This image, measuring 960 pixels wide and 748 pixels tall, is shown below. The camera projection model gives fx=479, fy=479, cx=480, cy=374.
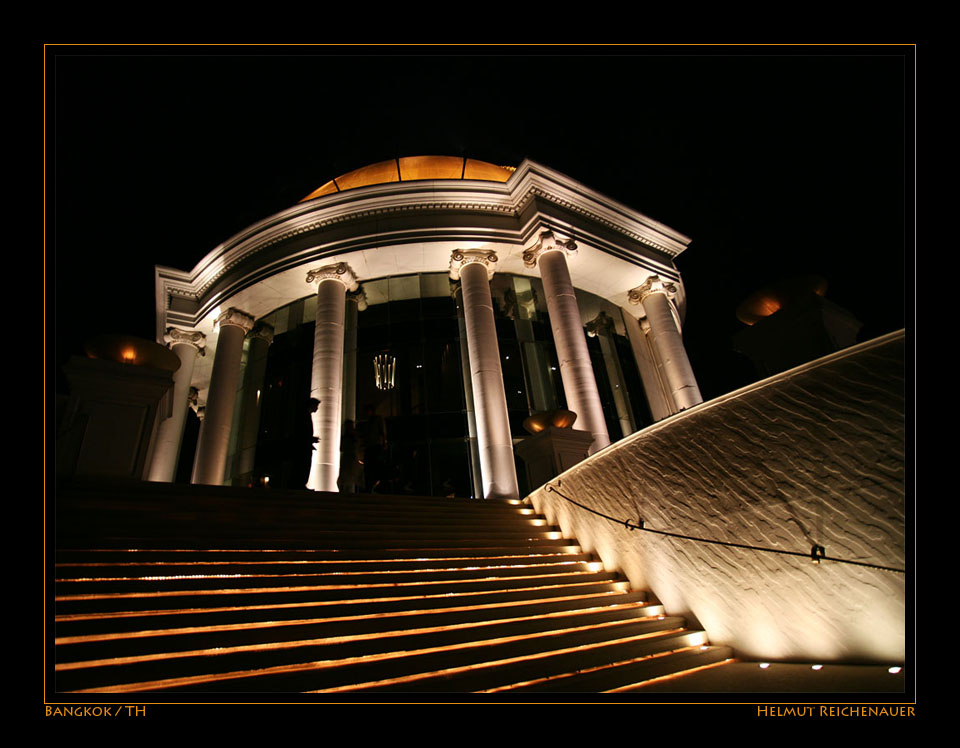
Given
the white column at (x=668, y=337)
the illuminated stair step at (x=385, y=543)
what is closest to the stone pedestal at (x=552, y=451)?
the illuminated stair step at (x=385, y=543)

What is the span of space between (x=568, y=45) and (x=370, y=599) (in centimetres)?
545

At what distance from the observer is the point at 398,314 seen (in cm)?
1858

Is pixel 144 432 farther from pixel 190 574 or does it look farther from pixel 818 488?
pixel 818 488

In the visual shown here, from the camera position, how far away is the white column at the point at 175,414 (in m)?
17.0

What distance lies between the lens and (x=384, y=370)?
17.5 metres

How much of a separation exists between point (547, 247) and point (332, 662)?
46.9 feet

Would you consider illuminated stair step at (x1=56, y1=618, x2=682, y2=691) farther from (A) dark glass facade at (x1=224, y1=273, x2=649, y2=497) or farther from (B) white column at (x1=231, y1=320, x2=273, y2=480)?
(B) white column at (x1=231, y1=320, x2=273, y2=480)

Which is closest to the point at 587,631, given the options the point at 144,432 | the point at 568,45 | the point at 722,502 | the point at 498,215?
the point at 722,502

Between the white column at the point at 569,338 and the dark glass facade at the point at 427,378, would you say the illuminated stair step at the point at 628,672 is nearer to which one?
the white column at the point at 569,338

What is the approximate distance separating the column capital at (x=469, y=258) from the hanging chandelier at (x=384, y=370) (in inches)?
153

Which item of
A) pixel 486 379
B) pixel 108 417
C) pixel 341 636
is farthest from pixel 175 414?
pixel 341 636

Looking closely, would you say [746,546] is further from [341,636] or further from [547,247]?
[547,247]

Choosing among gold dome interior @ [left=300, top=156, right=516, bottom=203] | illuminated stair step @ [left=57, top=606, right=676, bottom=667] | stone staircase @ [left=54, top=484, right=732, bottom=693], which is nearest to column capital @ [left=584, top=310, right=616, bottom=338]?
gold dome interior @ [left=300, top=156, right=516, bottom=203]

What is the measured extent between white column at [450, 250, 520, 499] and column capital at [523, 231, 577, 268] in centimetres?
125
